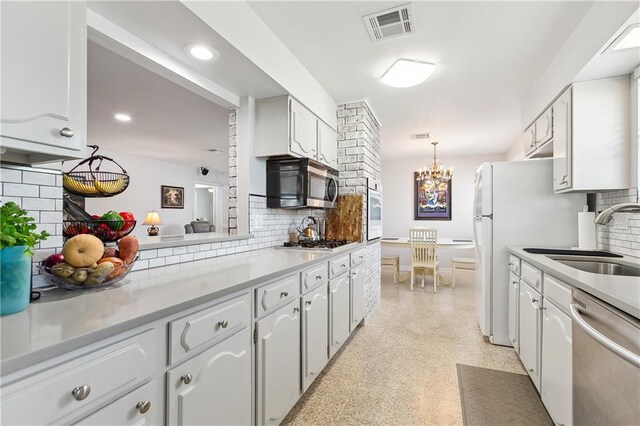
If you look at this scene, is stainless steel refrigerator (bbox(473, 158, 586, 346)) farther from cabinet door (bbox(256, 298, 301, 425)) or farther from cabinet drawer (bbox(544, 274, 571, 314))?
Answer: cabinet door (bbox(256, 298, 301, 425))

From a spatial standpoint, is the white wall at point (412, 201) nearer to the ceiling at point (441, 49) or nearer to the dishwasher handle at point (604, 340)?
the ceiling at point (441, 49)

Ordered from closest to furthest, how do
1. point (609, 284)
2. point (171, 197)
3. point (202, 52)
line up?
point (609, 284) → point (202, 52) → point (171, 197)

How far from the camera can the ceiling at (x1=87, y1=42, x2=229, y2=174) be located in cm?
262

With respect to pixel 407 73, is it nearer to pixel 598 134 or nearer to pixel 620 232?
pixel 598 134

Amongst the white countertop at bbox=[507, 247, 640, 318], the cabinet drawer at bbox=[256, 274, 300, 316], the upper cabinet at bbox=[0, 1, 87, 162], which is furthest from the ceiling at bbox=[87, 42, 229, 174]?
the white countertop at bbox=[507, 247, 640, 318]

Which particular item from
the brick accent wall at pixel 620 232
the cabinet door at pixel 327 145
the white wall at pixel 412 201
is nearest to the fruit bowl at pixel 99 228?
the cabinet door at pixel 327 145

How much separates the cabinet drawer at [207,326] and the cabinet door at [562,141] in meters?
2.38

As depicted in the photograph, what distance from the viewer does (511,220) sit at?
2.64m

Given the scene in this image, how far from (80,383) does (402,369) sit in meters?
2.11

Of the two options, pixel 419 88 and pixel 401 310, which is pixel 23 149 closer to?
pixel 419 88

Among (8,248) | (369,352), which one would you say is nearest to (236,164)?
(8,248)

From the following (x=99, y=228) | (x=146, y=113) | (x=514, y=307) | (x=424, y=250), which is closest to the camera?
(x=99, y=228)

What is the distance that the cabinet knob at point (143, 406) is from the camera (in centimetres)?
82

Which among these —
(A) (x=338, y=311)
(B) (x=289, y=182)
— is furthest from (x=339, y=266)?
(B) (x=289, y=182)
